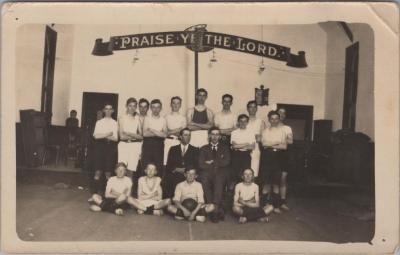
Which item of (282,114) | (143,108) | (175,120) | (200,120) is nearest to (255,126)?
(282,114)

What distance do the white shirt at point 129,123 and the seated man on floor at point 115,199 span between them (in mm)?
194

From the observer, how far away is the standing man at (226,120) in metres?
1.44

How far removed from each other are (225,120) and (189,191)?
12.4 inches

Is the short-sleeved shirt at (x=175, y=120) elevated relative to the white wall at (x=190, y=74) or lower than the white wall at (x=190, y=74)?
lower

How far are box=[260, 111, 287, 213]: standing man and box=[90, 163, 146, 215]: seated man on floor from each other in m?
0.50

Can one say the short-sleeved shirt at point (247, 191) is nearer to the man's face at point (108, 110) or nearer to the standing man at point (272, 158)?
the standing man at point (272, 158)

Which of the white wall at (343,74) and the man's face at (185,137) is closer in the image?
the white wall at (343,74)

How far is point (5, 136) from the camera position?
1373 mm

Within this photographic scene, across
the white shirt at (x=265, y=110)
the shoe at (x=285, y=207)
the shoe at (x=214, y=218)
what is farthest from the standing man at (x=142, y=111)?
the shoe at (x=285, y=207)

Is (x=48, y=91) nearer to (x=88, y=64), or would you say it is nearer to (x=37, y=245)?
(x=88, y=64)

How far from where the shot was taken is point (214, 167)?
4.84 feet

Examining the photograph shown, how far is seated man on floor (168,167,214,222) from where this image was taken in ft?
4.73

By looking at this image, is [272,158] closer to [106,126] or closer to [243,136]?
[243,136]

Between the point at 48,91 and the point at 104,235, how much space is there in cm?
59
